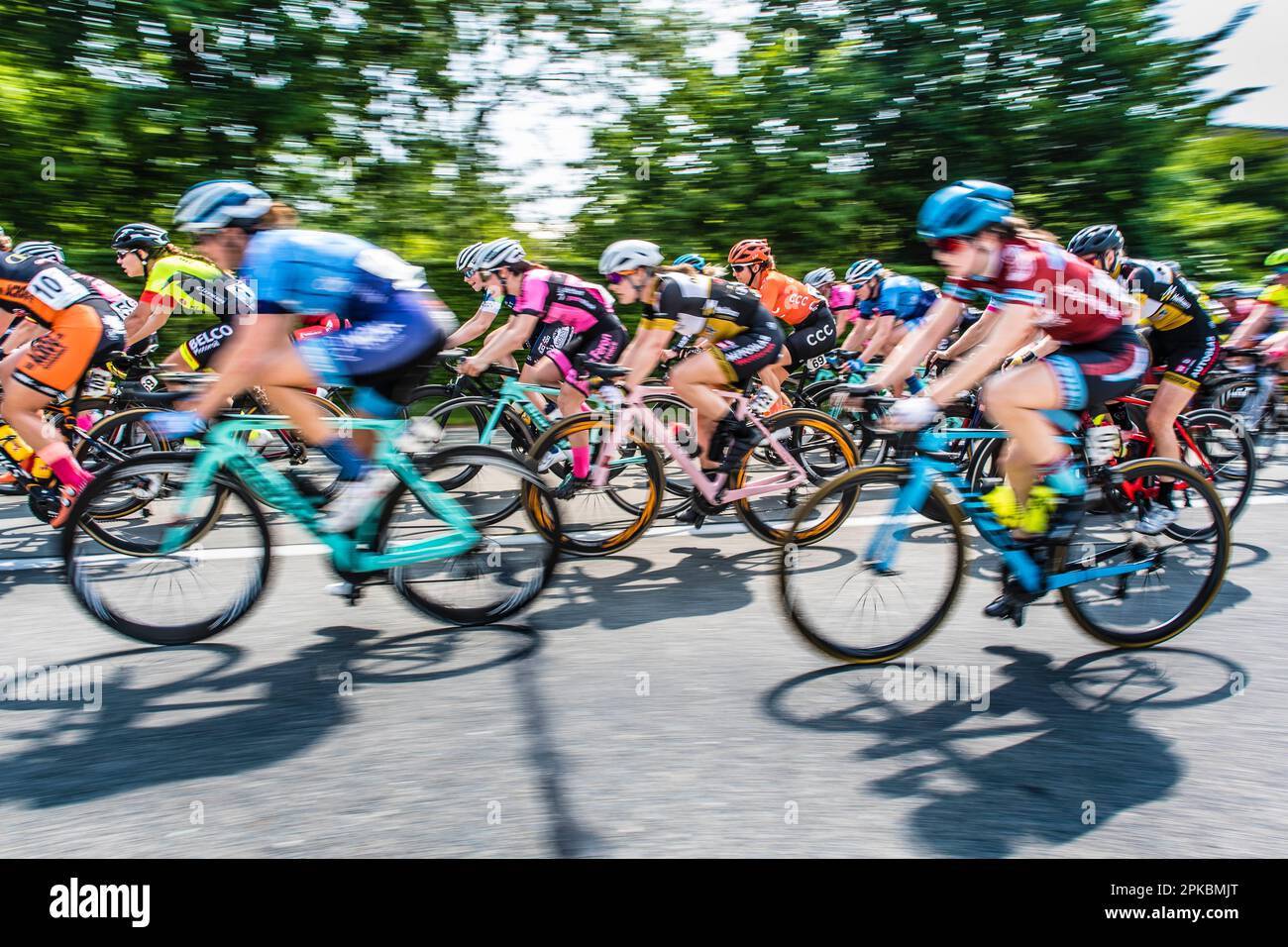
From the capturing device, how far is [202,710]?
3865mm

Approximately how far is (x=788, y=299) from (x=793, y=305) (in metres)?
0.09

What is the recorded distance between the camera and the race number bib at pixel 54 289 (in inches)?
234

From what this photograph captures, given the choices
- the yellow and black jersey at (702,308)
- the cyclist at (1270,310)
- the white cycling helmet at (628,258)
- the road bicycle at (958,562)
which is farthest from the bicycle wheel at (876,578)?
the cyclist at (1270,310)

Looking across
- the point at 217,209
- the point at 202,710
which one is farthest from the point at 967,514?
the point at 217,209

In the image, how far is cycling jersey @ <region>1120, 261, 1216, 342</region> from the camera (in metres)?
6.35

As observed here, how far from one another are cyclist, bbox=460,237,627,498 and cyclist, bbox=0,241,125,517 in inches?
91.0

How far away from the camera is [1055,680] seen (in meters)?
4.17

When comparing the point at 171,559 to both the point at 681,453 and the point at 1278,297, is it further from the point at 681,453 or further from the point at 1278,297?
the point at 1278,297

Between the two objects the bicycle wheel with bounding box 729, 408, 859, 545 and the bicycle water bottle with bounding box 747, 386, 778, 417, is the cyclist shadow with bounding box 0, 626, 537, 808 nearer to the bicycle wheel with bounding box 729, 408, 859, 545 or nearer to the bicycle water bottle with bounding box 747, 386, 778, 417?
the bicycle wheel with bounding box 729, 408, 859, 545

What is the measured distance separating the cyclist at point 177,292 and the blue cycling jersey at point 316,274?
373 cm

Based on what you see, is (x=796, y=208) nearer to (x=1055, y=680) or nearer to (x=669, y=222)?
(x=669, y=222)

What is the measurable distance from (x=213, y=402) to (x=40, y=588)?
2135 millimetres

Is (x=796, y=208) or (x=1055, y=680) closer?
(x=1055, y=680)

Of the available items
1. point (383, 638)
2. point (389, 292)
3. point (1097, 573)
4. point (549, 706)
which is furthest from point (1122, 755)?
point (389, 292)
